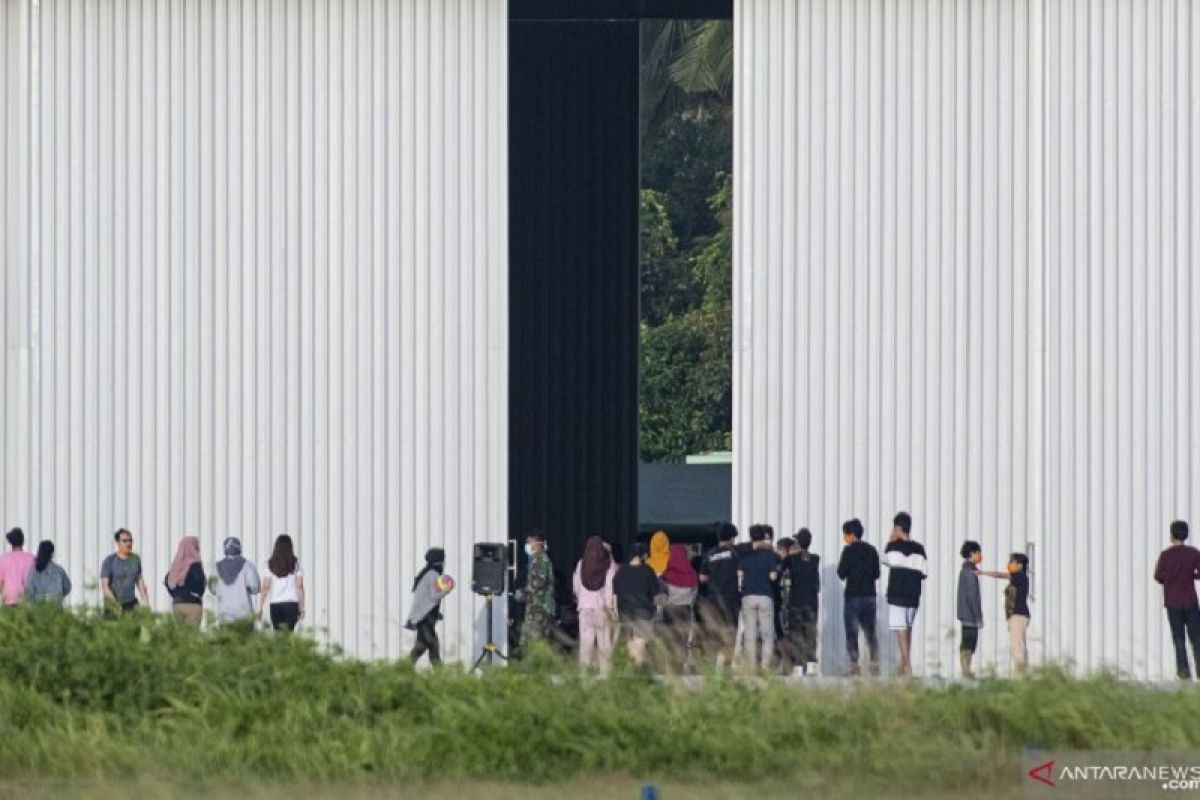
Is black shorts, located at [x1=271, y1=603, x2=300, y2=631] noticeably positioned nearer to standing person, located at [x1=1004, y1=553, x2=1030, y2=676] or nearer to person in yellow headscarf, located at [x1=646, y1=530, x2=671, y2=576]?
person in yellow headscarf, located at [x1=646, y1=530, x2=671, y2=576]

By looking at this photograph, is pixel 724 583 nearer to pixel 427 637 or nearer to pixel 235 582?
pixel 427 637

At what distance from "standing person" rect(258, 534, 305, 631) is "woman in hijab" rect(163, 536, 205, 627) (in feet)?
2.19

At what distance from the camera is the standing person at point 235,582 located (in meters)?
23.4

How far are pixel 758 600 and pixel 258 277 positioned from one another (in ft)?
20.1

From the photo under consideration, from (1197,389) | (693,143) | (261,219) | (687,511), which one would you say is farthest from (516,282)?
(693,143)

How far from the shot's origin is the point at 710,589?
78.4 ft

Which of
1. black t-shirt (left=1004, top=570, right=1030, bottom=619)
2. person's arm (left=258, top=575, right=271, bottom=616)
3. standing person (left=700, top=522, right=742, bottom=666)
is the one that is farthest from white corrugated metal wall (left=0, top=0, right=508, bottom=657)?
black t-shirt (left=1004, top=570, right=1030, bottom=619)

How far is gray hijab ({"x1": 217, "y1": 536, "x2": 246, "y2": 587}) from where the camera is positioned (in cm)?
2345

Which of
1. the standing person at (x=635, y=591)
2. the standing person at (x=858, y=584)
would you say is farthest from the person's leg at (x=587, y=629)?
the standing person at (x=858, y=584)

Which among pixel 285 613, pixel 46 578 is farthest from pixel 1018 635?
pixel 46 578

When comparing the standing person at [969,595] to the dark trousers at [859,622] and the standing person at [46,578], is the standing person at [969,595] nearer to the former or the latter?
the dark trousers at [859,622]

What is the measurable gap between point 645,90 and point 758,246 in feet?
75.4

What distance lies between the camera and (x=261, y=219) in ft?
82.7

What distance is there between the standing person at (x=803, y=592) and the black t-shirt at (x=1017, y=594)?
1.84m
